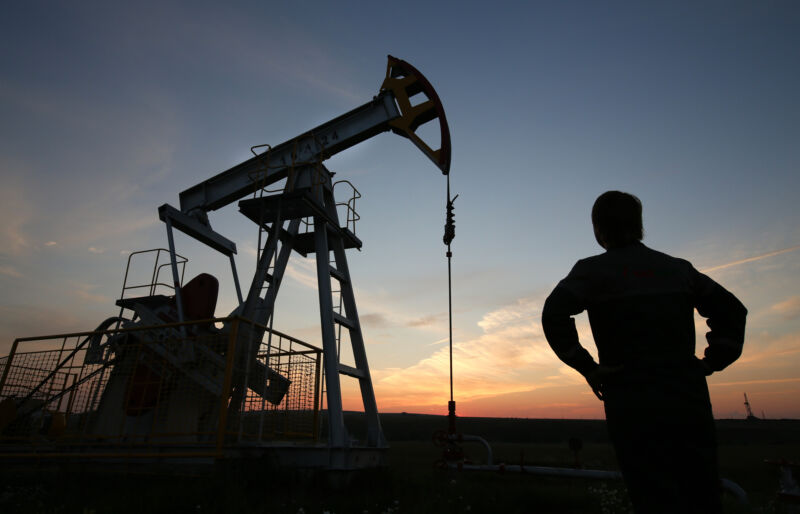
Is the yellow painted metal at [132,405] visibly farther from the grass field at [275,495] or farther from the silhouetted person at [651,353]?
the silhouetted person at [651,353]

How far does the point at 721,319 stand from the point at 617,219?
0.59 m

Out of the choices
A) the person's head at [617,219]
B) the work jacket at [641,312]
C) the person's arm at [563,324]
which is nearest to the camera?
the work jacket at [641,312]

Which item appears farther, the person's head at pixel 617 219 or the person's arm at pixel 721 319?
the person's head at pixel 617 219

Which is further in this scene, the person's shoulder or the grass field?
the grass field

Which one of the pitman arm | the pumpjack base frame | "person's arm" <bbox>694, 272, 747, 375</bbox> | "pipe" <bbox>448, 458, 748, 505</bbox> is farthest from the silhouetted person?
the pitman arm

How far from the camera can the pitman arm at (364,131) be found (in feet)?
30.7

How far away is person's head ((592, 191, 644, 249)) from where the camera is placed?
6.92ft

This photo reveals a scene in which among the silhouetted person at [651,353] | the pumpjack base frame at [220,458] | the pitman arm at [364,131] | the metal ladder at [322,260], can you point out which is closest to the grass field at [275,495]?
the pumpjack base frame at [220,458]

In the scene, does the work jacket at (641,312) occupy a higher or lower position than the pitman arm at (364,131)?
lower

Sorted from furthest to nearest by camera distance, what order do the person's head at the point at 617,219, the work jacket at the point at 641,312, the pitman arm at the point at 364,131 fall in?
the pitman arm at the point at 364,131, the person's head at the point at 617,219, the work jacket at the point at 641,312

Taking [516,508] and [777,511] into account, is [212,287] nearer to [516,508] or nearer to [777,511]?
[516,508]

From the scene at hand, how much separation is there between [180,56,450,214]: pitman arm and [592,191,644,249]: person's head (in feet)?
22.9

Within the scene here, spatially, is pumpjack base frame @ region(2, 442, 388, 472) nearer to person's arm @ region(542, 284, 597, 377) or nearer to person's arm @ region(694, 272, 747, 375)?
person's arm @ region(542, 284, 597, 377)

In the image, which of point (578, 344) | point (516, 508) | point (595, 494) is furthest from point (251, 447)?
point (578, 344)
